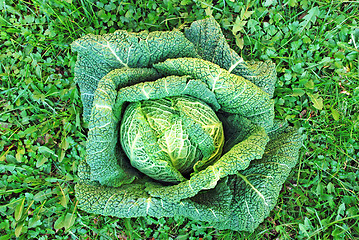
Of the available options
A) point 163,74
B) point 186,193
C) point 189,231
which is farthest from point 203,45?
point 189,231

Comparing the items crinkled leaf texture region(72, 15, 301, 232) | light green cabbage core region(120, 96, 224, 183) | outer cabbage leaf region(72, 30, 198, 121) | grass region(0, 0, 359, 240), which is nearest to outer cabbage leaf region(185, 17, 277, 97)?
crinkled leaf texture region(72, 15, 301, 232)

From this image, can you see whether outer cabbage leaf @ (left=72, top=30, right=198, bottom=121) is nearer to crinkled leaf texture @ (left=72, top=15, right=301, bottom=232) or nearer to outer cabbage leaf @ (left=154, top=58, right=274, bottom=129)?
crinkled leaf texture @ (left=72, top=15, right=301, bottom=232)

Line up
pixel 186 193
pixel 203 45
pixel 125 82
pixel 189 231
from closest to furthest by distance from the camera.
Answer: pixel 186 193
pixel 125 82
pixel 203 45
pixel 189 231

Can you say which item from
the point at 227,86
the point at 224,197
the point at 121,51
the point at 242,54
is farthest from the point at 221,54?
the point at 224,197

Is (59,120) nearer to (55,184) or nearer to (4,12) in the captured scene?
(55,184)

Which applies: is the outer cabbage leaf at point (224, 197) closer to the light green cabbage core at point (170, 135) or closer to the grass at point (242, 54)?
the light green cabbage core at point (170, 135)

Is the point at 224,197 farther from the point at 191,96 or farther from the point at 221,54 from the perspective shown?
the point at 221,54
